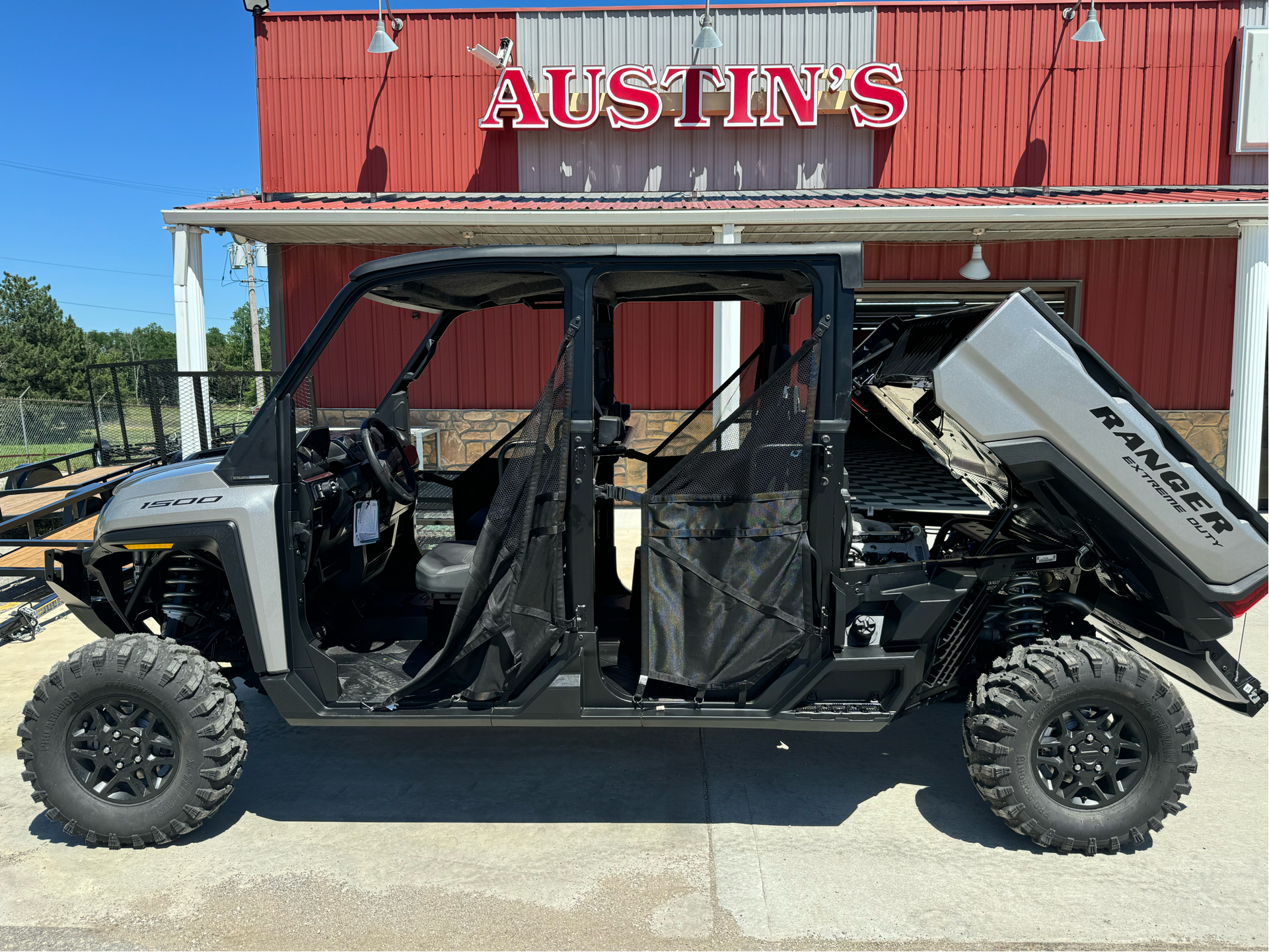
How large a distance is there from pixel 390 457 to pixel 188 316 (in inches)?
276

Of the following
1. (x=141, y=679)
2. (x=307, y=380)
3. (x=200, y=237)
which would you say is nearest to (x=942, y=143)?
(x=200, y=237)

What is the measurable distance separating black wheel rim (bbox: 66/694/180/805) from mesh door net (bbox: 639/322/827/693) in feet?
5.90

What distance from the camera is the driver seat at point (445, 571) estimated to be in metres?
3.42

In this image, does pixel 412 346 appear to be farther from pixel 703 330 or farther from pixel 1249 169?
pixel 1249 169

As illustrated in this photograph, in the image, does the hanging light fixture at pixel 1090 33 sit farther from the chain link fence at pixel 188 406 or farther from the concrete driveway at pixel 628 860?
the chain link fence at pixel 188 406

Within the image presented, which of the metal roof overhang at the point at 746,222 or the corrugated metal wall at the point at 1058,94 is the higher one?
the corrugated metal wall at the point at 1058,94

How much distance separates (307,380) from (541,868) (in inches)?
78.7

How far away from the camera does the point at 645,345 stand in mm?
11484

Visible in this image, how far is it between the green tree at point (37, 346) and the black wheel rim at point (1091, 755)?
47.3m

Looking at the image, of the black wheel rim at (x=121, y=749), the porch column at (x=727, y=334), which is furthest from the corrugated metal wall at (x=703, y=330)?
the black wheel rim at (x=121, y=749)

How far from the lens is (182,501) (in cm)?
319

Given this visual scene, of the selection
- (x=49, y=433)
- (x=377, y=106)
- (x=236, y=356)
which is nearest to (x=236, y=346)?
(x=236, y=356)

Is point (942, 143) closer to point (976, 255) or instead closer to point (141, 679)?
point (976, 255)

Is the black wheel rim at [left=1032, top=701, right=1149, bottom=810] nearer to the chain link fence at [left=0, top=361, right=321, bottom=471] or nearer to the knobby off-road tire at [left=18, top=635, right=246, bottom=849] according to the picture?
the knobby off-road tire at [left=18, top=635, right=246, bottom=849]
